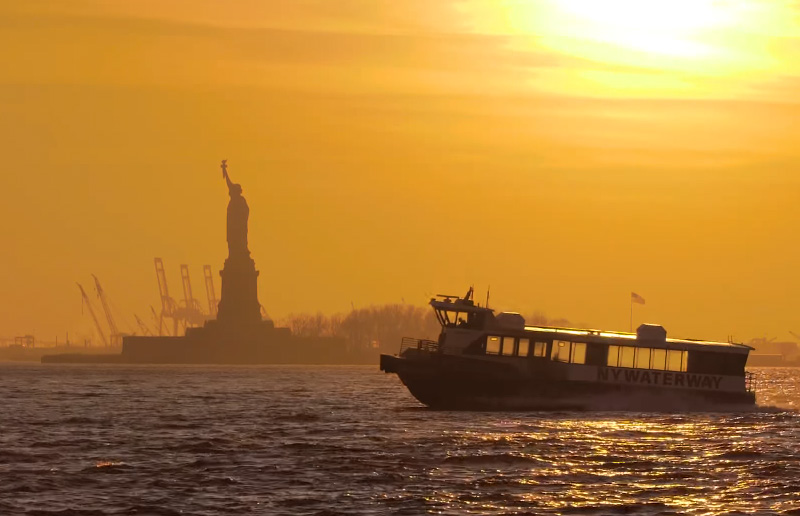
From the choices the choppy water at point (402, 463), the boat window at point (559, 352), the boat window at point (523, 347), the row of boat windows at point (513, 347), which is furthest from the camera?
the boat window at point (559, 352)

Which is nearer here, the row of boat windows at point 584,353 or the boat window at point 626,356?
the row of boat windows at point 584,353

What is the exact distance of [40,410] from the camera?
94.9 metres

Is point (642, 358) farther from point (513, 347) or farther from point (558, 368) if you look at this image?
point (513, 347)

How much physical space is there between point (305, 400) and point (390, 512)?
224ft

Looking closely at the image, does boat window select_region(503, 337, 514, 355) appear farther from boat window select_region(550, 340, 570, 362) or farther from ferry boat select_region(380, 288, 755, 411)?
boat window select_region(550, 340, 570, 362)

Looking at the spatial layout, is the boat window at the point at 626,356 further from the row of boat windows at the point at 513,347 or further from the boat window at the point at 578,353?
the row of boat windows at the point at 513,347

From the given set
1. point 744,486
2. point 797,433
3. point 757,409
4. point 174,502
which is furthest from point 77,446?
point 757,409

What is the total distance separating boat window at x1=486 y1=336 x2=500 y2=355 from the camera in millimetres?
79875

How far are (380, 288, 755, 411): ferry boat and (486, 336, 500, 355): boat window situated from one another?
61 millimetres

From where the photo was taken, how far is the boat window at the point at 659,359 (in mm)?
83625

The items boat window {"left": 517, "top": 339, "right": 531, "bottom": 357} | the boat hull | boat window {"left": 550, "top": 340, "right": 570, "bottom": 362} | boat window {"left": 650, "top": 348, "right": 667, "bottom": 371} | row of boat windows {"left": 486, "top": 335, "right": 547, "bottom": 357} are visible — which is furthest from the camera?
boat window {"left": 650, "top": 348, "right": 667, "bottom": 371}

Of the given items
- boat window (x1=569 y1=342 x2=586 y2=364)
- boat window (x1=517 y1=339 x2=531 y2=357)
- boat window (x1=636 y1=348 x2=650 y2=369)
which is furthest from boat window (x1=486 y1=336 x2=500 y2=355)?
boat window (x1=636 y1=348 x2=650 y2=369)

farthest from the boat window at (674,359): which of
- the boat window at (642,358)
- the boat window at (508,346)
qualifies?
the boat window at (508,346)

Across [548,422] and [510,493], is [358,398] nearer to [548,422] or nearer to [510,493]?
[548,422]
